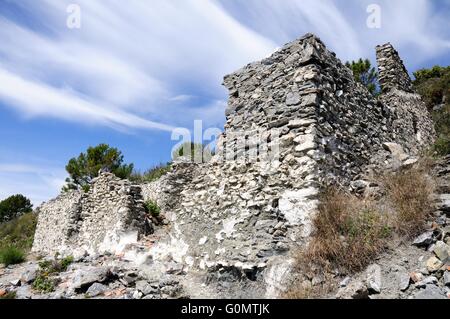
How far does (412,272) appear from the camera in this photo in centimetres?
419

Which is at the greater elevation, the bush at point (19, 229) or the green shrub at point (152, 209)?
the bush at point (19, 229)

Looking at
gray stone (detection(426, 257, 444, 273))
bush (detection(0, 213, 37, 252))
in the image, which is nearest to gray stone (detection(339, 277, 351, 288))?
gray stone (detection(426, 257, 444, 273))

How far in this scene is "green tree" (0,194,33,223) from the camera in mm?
41938

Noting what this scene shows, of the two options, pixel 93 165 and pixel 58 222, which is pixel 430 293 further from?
pixel 93 165

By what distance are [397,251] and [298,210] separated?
1469mm

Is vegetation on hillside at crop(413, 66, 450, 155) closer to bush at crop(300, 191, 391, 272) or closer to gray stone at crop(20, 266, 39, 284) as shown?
bush at crop(300, 191, 391, 272)

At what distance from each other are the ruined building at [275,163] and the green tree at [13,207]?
39.7m

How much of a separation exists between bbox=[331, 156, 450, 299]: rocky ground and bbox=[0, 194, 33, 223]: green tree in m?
45.0

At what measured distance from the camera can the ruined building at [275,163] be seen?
218 inches

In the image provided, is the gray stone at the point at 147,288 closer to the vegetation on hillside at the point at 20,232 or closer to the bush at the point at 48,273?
the bush at the point at 48,273

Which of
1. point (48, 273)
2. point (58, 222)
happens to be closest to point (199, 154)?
point (48, 273)

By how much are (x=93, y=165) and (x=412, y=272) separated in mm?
24157

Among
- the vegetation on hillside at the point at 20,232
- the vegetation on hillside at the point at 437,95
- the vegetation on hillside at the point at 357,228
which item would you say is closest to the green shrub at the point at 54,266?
the vegetation on hillside at the point at 357,228
